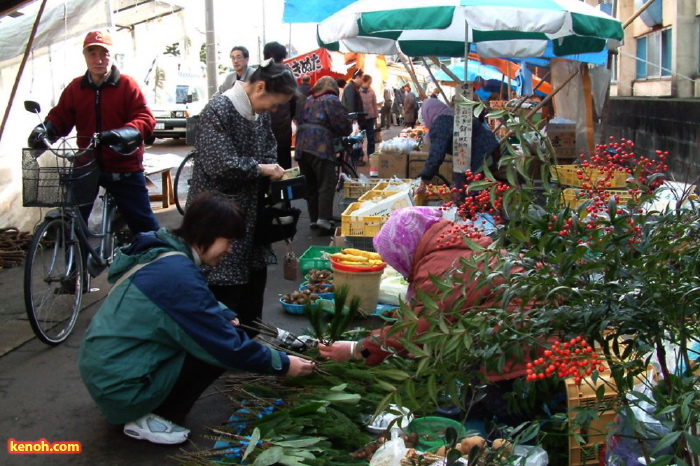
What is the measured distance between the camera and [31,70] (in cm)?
809

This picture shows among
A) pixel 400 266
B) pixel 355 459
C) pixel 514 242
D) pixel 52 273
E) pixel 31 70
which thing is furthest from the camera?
pixel 31 70

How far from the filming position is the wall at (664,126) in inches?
456

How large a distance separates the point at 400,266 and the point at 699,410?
2.34 metres

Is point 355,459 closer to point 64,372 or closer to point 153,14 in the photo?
point 64,372

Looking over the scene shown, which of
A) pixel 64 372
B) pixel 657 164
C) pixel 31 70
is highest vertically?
pixel 31 70

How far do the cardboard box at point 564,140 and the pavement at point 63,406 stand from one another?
263 inches

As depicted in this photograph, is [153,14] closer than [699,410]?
No

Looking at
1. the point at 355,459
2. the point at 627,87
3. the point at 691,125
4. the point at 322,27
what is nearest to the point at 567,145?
the point at 691,125

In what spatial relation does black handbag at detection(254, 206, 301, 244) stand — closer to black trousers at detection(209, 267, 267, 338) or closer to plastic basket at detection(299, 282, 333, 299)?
black trousers at detection(209, 267, 267, 338)

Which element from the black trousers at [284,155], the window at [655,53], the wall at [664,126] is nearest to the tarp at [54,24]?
the black trousers at [284,155]

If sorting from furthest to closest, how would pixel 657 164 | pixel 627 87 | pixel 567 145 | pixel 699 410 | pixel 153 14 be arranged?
pixel 627 87, pixel 153 14, pixel 567 145, pixel 657 164, pixel 699 410

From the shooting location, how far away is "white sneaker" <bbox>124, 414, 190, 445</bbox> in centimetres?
379

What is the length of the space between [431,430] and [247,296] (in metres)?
1.75

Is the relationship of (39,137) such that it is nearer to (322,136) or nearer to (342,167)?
(322,136)
